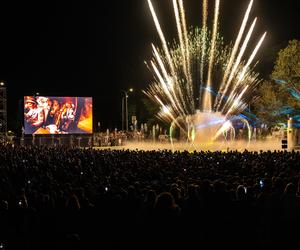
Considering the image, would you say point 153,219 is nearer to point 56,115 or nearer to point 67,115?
point 56,115

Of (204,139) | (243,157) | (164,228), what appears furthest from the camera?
(204,139)

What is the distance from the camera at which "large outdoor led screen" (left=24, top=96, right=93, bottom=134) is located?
1793 inches

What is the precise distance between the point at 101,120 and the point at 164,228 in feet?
226

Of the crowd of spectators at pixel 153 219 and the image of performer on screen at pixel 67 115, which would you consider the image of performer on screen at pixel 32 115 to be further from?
the crowd of spectators at pixel 153 219

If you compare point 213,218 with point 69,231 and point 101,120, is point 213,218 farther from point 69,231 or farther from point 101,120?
point 101,120

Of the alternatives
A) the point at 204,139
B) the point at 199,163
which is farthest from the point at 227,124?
the point at 199,163

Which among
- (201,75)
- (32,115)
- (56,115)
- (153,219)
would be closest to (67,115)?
(56,115)

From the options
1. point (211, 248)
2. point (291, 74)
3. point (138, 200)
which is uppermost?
point (291, 74)

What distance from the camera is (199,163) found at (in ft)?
54.0

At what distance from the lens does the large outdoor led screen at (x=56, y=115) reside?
149 feet

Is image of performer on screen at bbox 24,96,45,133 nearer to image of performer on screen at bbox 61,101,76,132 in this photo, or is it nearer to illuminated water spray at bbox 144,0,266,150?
image of performer on screen at bbox 61,101,76,132

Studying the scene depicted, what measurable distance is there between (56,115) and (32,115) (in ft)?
7.45

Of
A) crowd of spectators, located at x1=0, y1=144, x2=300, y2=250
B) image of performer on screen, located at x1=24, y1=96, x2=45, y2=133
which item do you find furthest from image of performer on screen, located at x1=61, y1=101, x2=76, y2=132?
crowd of spectators, located at x1=0, y1=144, x2=300, y2=250

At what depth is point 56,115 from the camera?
1818 inches
